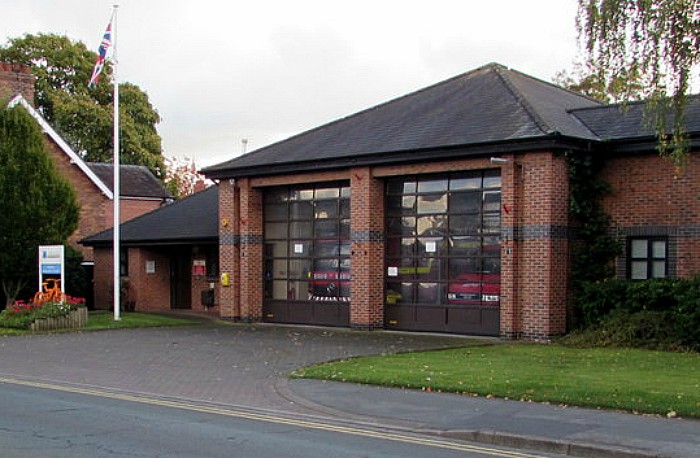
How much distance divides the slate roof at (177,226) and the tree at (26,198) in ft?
12.5

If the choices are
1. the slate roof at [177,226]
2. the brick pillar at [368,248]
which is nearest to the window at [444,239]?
the brick pillar at [368,248]

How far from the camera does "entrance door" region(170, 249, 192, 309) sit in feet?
108

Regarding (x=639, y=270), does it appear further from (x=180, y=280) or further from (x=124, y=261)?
(x=124, y=261)

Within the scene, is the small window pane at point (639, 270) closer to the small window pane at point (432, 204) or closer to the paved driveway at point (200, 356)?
the paved driveway at point (200, 356)

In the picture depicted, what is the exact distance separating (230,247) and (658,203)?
12452 mm

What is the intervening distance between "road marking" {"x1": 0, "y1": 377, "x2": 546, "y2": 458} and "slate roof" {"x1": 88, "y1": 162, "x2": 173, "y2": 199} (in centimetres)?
2892

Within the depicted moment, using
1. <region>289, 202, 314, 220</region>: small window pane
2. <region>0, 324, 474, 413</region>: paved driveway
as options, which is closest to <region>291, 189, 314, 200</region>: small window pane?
<region>289, 202, 314, 220</region>: small window pane

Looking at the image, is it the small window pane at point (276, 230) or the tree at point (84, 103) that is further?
the tree at point (84, 103)

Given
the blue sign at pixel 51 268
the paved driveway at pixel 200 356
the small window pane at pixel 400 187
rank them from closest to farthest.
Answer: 1. the paved driveway at pixel 200 356
2. the small window pane at pixel 400 187
3. the blue sign at pixel 51 268

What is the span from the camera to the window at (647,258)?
1995 cm

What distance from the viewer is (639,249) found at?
66.7 ft

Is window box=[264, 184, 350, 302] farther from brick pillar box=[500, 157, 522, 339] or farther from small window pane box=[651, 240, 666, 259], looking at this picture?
small window pane box=[651, 240, 666, 259]

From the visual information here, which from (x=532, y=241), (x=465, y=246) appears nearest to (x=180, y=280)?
(x=465, y=246)

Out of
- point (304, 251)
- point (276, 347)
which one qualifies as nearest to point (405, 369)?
point (276, 347)
